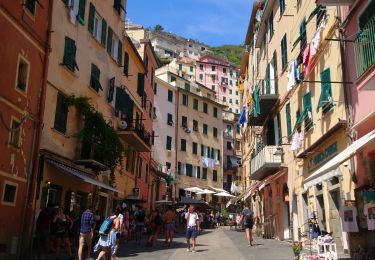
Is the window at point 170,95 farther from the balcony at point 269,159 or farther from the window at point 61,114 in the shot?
the window at point 61,114

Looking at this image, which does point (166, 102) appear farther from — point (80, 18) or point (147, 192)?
point (80, 18)

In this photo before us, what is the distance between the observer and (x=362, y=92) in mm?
12547

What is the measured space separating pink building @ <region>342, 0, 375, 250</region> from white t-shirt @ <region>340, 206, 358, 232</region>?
15 centimetres

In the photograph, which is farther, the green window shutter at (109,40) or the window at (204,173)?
the window at (204,173)

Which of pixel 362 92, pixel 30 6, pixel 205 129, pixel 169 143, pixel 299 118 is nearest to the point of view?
pixel 362 92

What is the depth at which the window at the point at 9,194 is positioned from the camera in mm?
13012

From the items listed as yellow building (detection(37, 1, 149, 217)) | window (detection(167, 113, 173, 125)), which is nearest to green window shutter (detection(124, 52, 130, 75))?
yellow building (detection(37, 1, 149, 217))

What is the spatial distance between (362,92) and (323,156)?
4033mm

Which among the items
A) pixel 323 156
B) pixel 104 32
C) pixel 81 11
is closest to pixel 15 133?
pixel 81 11

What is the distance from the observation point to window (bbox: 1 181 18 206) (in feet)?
42.7

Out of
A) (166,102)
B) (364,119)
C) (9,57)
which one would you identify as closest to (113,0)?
(9,57)

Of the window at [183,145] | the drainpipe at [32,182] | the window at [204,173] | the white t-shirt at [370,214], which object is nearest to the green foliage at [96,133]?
the drainpipe at [32,182]

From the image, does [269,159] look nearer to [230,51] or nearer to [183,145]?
[183,145]

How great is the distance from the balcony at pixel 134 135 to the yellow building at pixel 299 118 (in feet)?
22.3
